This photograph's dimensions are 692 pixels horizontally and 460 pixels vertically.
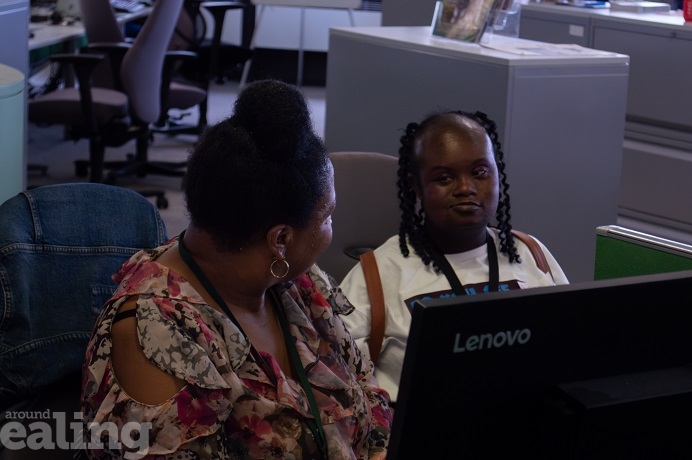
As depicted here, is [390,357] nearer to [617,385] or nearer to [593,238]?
[617,385]

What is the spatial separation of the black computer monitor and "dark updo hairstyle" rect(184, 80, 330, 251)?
1.49ft

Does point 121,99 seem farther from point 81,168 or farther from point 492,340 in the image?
point 492,340

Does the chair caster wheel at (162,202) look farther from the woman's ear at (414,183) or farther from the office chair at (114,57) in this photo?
the woman's ear at (414,183)

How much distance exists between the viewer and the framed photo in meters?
2.76

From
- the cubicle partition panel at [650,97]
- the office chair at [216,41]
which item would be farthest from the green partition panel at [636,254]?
the office chair at [216,41]

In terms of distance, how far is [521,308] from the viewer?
0.83 m

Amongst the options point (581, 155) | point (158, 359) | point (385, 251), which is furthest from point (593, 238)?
point (158, 359)

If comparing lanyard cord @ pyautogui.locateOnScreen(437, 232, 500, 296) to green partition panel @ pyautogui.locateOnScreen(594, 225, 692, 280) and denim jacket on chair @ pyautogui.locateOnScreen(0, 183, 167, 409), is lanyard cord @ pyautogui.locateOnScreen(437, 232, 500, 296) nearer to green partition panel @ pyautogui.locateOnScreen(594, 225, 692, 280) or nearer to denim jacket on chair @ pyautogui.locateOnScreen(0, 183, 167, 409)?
green partition panel @ pyautogui.locateOnScreen(594, 225, 692, 280)

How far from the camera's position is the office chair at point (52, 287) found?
4.60 feet

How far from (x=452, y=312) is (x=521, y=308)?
0.07 meters

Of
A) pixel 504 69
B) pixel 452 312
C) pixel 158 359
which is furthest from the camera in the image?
pixel 504 69

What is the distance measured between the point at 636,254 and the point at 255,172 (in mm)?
653

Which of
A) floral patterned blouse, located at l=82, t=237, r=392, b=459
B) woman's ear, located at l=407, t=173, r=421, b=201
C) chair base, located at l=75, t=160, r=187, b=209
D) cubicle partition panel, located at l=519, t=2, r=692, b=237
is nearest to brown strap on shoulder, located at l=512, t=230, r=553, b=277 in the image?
woman's ear, located at l=407, t=173, r=421, b=201

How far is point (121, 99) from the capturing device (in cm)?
470
